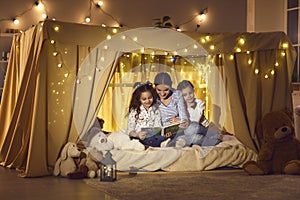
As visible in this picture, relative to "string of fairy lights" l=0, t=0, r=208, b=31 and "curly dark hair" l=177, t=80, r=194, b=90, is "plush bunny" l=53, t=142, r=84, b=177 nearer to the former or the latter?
"curly dark hair" l=177, t=80, r=194, b=90

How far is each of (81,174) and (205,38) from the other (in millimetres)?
1537

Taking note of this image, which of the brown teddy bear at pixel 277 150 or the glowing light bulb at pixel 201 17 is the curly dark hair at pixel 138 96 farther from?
the glowing light bulb at pixel 201 17

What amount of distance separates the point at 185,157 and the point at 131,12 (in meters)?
2.99

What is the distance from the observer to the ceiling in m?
6.53

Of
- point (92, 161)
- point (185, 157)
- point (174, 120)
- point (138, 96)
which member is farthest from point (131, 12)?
point (92, 161)

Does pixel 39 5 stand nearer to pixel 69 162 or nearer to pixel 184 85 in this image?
pixel 184 85

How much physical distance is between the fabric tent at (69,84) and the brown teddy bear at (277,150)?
31 centimetres

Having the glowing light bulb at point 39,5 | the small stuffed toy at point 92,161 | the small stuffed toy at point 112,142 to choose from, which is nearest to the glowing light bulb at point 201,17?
the glowing light bulb at point 39,5

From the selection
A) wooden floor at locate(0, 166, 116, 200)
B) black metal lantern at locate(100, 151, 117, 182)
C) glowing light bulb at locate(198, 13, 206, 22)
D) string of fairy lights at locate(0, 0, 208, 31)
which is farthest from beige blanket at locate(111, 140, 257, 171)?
glowing light bulb at locate(198, 13, 206, 22)

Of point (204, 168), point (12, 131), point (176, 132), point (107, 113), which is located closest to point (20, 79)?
point (12, 131)

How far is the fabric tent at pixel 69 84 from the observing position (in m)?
4.28

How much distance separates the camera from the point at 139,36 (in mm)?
4598

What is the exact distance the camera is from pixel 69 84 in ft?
14.4

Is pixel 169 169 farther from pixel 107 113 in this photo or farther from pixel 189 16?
pixel 189 16
